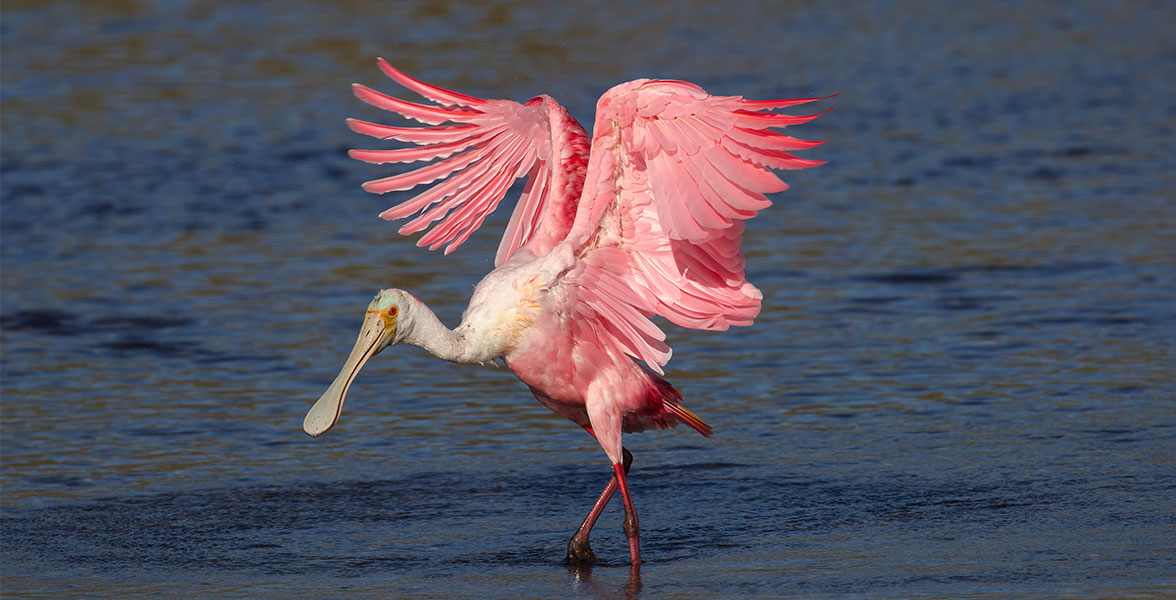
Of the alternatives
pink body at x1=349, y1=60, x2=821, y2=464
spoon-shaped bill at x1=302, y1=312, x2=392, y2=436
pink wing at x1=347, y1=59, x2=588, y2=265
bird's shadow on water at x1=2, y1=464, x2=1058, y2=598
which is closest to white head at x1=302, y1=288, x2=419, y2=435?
spoon-shaped bill at x1=302, y1=312, x2=392, y2=436

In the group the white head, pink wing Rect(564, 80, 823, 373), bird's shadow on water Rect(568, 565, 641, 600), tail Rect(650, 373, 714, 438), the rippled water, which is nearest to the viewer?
bird's shadow on water Rect(568, 565, 641, 600)

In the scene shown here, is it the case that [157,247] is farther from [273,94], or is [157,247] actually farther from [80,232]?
[273,94]

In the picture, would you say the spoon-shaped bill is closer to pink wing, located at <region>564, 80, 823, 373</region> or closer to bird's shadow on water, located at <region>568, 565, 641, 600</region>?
pink wing, located at <region>564, 80, 823, 373</region>

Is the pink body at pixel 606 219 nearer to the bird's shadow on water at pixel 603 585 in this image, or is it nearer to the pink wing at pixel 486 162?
the pink wing at pixel 486 162

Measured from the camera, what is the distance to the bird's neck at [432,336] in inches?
253

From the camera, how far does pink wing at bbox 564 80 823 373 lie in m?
6.08

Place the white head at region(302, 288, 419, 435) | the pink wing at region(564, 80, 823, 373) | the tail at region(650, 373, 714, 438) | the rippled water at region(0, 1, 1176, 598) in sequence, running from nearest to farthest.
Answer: the pink wing at region(564, 80, 823, 373) → the rippled water at region(0, 1, 1176, 598) → the white head at region(302, 288, 419, 435) → the tail at region(650, 373, 714, 438)

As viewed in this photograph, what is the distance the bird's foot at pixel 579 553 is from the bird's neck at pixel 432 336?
79cm

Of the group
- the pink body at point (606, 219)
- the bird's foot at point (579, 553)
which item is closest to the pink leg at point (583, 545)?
the bird's foot at point (579, 553)


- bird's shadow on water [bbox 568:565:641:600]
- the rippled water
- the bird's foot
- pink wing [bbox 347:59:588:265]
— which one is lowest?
bird's shadow on water [bbox 568:565:641:600]

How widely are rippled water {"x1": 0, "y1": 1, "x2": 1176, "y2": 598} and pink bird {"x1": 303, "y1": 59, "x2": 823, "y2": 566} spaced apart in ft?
1.60

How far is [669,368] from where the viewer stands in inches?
348

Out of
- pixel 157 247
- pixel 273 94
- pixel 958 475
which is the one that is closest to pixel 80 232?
pixel 157 247

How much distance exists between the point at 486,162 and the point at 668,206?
164cm
